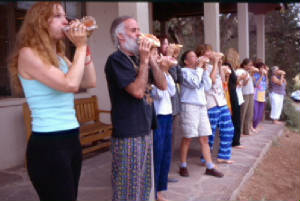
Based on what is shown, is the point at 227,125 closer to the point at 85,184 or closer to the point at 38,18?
the point at 85,184

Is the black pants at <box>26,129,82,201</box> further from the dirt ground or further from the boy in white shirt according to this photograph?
the dirt ground

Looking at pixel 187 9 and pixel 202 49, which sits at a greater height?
pixel 187 9

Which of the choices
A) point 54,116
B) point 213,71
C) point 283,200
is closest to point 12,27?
point 213,71

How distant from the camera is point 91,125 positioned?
5164mm

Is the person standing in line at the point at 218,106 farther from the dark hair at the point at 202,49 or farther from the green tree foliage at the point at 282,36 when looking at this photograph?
the green tree foliage at the point at 282,36

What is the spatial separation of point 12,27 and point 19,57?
321 cm

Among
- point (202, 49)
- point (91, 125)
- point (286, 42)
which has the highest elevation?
point (286, 42)

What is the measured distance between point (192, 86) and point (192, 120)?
17.1 inches

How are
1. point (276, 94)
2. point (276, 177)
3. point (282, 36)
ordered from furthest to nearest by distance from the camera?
point (282, 36)
point (276, 94)
point (276, 177)

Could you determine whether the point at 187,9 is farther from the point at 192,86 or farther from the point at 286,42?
the point at 286,42

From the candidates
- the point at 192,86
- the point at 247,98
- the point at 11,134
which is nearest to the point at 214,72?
the point at 192,86

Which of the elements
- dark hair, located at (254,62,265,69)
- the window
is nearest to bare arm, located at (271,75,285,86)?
dark hair, located at (254,62,265,69)

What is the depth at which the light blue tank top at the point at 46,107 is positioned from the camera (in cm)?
176

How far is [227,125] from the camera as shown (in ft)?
15.1
